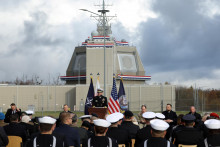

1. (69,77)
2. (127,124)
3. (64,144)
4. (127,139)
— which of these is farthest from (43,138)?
(69,77)

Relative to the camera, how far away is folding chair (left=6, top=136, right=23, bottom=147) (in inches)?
378

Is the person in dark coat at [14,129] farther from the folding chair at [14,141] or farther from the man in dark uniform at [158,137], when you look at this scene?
the man in dark uniform at [158,137]

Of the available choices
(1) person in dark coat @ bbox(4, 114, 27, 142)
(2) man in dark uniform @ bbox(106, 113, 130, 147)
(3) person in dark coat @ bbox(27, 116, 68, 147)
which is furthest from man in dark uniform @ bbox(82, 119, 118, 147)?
(1) person in dark coat @ bbox(4, 114, 27, 142)

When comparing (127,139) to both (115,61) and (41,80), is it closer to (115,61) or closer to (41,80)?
(115,61)

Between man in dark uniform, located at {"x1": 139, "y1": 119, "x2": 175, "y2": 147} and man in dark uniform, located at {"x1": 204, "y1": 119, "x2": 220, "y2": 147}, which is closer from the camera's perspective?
man in dark uniform, located at {"x1": 139, "y1": 119, "x2": 175, "y2": 147}

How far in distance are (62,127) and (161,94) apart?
170ft

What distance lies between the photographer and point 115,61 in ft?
215

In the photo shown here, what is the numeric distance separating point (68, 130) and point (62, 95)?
2220 inches

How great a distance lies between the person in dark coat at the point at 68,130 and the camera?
816 cm

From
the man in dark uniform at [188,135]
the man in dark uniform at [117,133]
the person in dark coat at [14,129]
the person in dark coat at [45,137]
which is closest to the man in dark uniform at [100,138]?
the person in dark coat at [45,137]

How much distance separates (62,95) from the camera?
211 ft

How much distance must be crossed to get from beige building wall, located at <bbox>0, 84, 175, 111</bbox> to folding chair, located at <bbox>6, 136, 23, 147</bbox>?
4768cm

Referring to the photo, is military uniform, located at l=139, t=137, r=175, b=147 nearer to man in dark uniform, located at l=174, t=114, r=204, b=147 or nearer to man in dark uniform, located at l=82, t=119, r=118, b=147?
man in dark uniform, located at l=82, t=119, r=118, b=147

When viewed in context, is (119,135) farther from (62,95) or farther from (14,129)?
(62,95)
